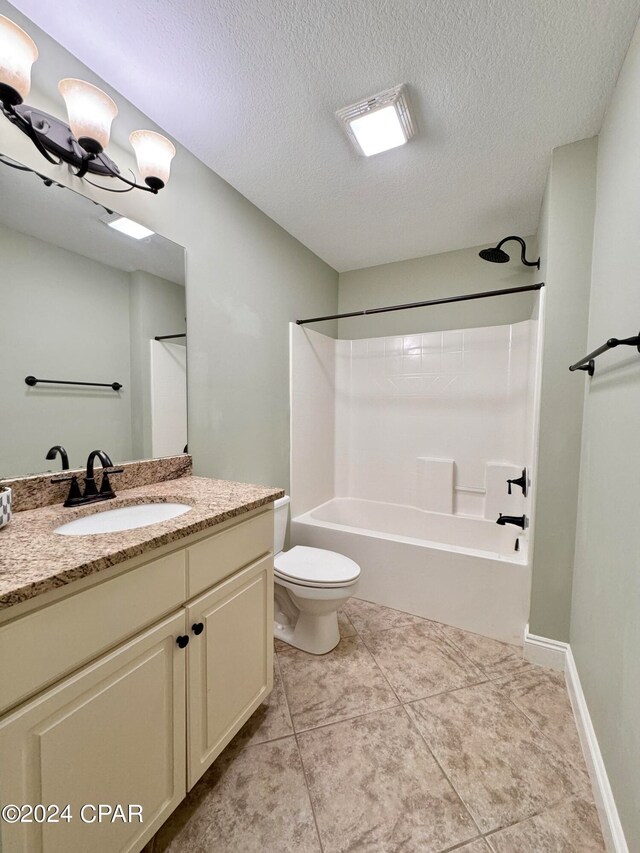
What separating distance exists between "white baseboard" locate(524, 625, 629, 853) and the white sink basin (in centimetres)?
149

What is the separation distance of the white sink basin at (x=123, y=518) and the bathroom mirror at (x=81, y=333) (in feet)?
0.78

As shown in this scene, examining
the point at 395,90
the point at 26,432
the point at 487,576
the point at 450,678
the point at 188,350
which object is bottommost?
the point at 450,678

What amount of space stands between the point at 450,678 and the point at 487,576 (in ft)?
1.73

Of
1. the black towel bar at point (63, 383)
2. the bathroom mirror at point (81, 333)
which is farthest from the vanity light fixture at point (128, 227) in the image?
the black towel bar at point (63, 383)

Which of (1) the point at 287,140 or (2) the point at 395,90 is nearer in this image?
(2) the point at 395,90

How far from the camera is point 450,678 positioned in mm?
1524

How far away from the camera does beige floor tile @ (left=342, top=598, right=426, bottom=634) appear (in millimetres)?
1891

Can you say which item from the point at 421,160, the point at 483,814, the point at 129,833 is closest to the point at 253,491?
the point at 129,833

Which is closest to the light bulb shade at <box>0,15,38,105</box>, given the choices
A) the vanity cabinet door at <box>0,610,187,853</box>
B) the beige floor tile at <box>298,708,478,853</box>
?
the vanity cabinet door at <box>0,610,187,853</box>

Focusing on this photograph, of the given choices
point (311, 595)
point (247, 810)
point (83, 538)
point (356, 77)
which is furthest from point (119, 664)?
point (356, 77)

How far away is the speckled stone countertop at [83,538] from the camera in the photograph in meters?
0.63

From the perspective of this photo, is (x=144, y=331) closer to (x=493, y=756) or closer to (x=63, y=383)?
(x=63, y=383)

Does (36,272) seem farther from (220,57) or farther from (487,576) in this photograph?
(487,576)

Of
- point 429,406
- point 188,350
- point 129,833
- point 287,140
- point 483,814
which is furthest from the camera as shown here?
point 429,406
